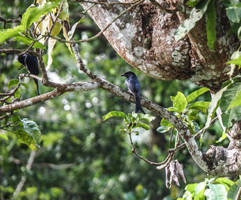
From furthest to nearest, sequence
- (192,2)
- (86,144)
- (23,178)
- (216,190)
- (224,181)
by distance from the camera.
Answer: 1. (86,144)
2. (23,178)
3. (224,181)
4. (216,190)
5. (192,2)

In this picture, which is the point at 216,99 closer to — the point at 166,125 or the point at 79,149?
the point at 166,125

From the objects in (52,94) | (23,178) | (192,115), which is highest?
(52,94)

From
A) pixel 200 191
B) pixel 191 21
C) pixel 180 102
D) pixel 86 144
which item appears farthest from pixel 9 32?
pixel 86 144

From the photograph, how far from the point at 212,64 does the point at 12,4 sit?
6.07 meters

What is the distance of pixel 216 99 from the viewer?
199 centimetres

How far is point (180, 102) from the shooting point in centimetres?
288

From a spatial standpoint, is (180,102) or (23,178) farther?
(23,178)

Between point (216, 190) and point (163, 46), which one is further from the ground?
point (163, 46)

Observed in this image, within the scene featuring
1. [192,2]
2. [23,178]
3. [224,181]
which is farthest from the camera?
[23,178]

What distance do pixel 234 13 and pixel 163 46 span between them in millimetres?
671

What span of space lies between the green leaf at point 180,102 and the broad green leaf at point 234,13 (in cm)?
101

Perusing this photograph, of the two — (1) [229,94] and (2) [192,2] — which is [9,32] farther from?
(1) [229,94]

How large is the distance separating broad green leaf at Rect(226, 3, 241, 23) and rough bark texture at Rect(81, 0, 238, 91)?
1.25 feet

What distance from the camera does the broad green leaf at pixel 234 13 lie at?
1866 mm
